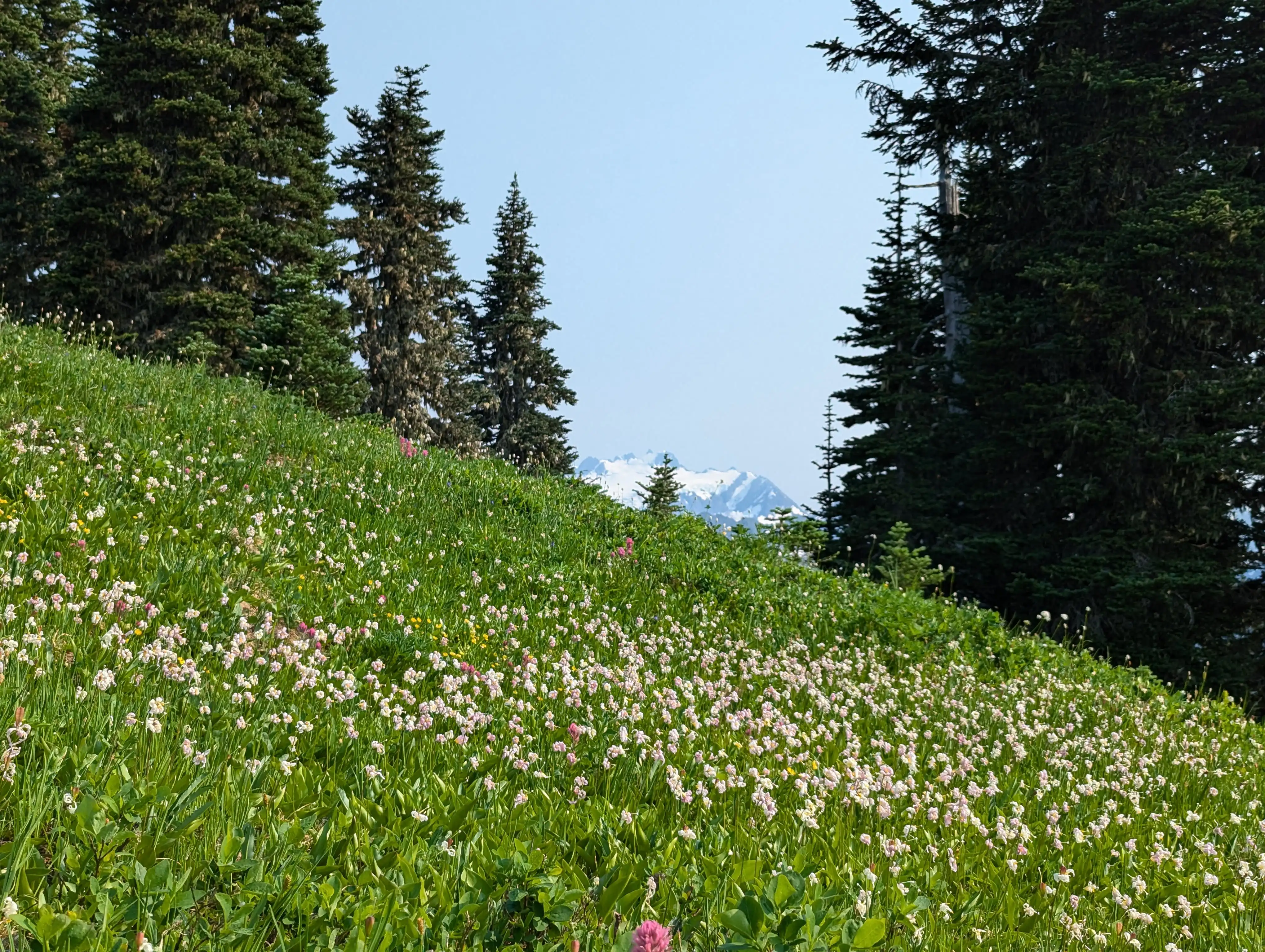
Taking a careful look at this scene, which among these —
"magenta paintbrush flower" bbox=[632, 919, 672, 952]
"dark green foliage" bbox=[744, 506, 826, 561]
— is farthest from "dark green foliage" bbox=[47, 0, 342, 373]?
"magenta paintbrush flower" bbox=[632, 919, 672, 952]

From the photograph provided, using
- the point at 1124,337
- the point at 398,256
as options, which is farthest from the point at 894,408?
the point at 398,256

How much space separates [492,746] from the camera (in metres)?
4.15

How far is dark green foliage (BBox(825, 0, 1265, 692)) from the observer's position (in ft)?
42.2

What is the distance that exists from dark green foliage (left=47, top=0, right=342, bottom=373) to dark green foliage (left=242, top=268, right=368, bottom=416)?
1.45 meters

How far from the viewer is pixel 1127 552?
1333cm

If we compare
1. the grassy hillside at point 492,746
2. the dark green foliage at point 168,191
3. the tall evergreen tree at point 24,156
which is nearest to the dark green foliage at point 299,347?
the dark green foliage at point 168,191

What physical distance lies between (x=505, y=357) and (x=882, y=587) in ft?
99.3

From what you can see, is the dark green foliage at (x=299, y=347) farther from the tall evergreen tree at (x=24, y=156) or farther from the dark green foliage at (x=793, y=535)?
the tall evergreen tree at (x=24, y=156)

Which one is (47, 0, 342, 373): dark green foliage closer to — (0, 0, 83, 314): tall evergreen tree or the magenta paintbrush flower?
(0, 0, 83, 314): tall evergreen tree

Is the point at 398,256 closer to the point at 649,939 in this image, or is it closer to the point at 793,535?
the point at 793,535

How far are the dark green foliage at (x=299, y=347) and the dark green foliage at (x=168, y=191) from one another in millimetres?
1450

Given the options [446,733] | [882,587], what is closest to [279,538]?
[446,733]

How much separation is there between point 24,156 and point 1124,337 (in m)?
→ 34.9

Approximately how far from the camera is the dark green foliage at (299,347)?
59.1ft
